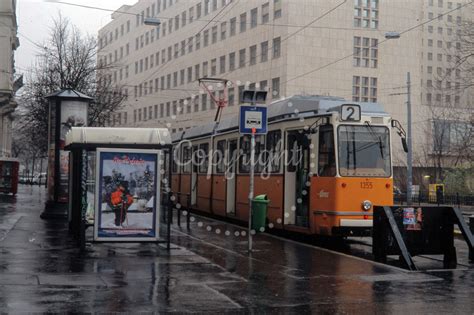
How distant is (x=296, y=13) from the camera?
2149 inches

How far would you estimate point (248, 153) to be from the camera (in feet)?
62.8

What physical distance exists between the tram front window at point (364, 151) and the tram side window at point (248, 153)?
11.2ft

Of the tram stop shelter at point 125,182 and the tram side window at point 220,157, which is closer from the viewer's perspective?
the tram stop shelter at point 125,182

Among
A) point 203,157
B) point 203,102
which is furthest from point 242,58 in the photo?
point 203,157

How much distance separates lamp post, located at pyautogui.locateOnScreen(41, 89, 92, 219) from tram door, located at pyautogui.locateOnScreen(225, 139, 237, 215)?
4628 mm

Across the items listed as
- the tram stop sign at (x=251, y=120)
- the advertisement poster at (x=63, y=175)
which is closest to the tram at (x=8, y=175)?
the advertisement poster at (x=63, y=175)

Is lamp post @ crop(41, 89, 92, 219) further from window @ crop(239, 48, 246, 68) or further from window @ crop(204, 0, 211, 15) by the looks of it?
window @ crop(204, 0, 211, 15)

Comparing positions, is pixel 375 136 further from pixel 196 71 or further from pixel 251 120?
pixel 196 71

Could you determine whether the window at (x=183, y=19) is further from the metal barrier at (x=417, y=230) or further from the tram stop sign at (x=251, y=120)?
the metal barrier at (x=417, y=230)

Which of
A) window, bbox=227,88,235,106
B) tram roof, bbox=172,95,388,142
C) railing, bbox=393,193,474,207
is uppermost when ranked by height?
window, bbox=227,88,235,106

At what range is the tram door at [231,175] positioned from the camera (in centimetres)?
2055

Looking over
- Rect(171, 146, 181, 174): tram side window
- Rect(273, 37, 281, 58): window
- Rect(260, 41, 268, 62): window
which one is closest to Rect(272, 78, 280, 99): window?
Rect(273, 37, 281, 58): window

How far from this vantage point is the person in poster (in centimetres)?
1269

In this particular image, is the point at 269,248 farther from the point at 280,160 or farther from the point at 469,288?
the point at 469,288
